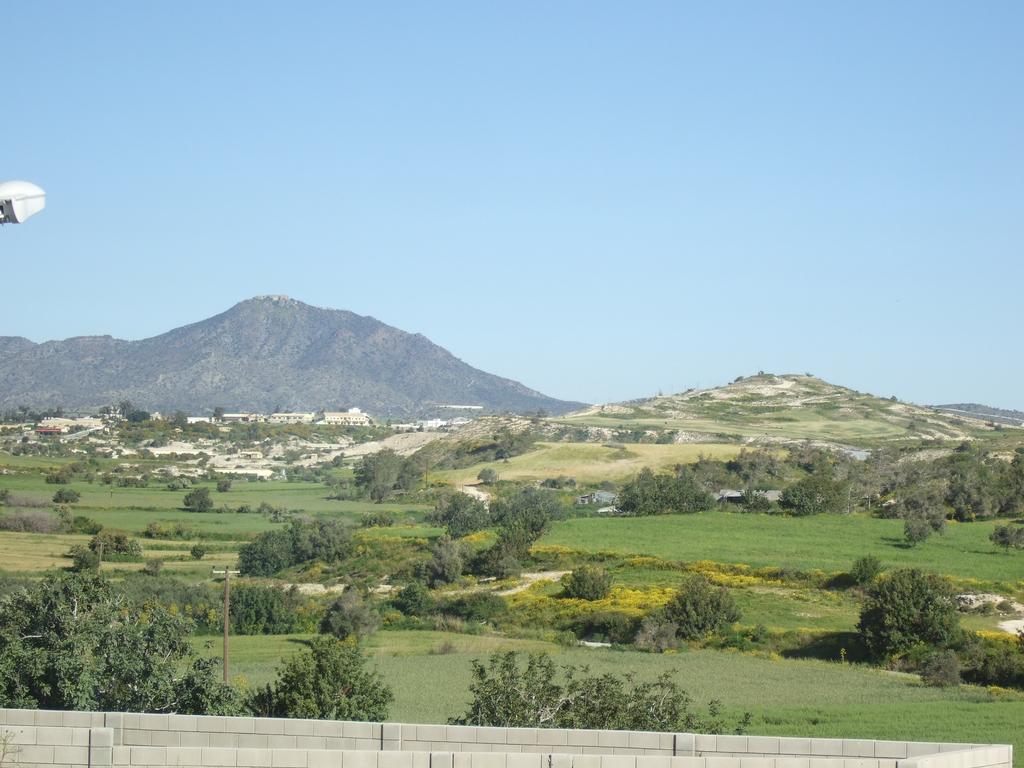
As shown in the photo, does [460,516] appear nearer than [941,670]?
No

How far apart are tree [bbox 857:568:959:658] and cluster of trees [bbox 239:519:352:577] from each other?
102ft

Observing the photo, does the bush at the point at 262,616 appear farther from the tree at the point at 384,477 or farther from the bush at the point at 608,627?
the tree at the point at 384,477

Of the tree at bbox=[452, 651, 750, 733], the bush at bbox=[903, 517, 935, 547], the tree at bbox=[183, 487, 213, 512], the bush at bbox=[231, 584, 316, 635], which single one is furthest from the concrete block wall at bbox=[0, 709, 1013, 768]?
the tree at bbox=[183, 487, 213, 512]

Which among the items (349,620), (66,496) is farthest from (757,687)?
(66,496)

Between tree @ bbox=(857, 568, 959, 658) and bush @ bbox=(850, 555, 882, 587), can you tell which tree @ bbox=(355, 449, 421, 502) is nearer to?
bush @ bbox=(850, 555, 882, 587)

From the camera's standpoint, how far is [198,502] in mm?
81625

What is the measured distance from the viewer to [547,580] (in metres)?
55.8

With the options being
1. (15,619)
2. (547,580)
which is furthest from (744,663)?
(15,619)

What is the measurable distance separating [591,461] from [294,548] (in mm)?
43795

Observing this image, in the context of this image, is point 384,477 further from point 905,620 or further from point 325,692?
point 325,692

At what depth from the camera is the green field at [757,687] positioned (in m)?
29.3

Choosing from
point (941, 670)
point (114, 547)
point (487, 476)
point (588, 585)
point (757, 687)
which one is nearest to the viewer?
point (757, 687)

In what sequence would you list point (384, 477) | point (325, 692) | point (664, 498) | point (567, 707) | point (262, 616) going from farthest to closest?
point (384, 477) → point (664, 498) → point (262, 616) → point (325, 692) → point (567, 707)

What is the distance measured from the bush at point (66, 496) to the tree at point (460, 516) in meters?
20.5
